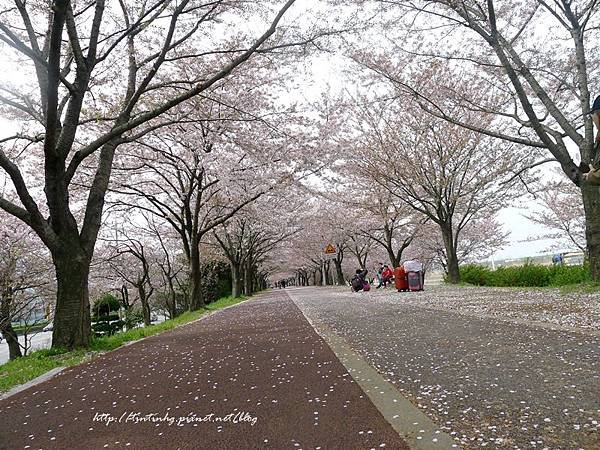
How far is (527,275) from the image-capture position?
1638cm

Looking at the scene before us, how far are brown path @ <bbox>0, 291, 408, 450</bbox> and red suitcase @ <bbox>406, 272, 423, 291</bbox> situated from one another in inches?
476

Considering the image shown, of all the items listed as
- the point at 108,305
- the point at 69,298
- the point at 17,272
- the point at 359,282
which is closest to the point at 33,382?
the point at 69,298

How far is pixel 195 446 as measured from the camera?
8.42 ft

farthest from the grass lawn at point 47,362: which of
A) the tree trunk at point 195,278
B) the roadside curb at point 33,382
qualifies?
the tree trunk at point 195,278

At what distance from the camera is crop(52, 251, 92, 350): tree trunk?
23.9 ft

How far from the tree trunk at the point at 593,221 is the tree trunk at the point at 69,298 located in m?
10.3

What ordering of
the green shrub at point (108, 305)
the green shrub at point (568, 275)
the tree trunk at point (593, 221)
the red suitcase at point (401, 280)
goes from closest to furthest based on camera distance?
1. the tree trunk at point (593, 221)
2. the green shrub at point (568, 275)
3. the red suitcase at point (401, 280)
4. the green shrub at point (108, 305)

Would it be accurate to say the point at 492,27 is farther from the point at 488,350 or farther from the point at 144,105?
the point at 144,105

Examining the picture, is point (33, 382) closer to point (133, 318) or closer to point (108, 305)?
point (133, 318)

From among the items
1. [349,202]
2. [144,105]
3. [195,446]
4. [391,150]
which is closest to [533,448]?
[195,446]

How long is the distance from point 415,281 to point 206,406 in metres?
14.8

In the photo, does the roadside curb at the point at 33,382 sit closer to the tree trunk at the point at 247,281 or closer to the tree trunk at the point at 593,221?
the tree trunk at the point at 593,221

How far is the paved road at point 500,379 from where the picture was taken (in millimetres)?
2303

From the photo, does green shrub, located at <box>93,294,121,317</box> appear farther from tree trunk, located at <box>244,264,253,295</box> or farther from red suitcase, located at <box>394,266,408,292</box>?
red suitcase, located at <box>394,266,408,292</box>
